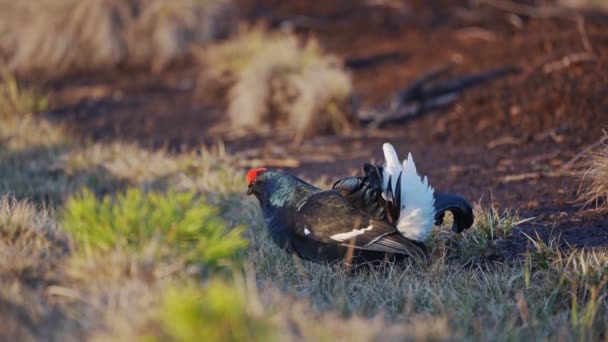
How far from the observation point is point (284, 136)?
8.96m

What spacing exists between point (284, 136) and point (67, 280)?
5.87m

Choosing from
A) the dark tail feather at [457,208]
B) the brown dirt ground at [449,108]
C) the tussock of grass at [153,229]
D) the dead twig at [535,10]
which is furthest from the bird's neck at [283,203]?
the dead twig at [535,10]

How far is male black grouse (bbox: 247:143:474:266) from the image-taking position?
4277 millimetres

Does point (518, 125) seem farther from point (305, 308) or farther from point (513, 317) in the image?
point (305, 308)

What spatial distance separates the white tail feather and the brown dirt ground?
91 cm

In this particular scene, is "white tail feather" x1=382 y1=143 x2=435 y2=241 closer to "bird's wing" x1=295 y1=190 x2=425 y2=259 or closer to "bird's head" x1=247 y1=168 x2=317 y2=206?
"bird's wing" x1=295 y1=190 x2=425 y2=259

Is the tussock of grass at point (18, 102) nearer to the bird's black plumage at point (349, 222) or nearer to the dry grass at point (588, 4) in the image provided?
the bird's black plumage at point (349, 222)

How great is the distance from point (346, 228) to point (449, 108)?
4.76 m

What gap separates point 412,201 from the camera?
427 centimetres

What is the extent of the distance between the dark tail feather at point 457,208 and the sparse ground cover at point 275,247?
269mm

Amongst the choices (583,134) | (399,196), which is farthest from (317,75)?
(399,196)

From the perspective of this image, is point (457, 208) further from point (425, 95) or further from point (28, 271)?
point (425, 95)

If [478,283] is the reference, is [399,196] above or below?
above

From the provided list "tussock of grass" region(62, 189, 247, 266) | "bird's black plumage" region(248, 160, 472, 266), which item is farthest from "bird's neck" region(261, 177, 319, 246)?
"tussock of grass" region(62, 189, 247, 266)
